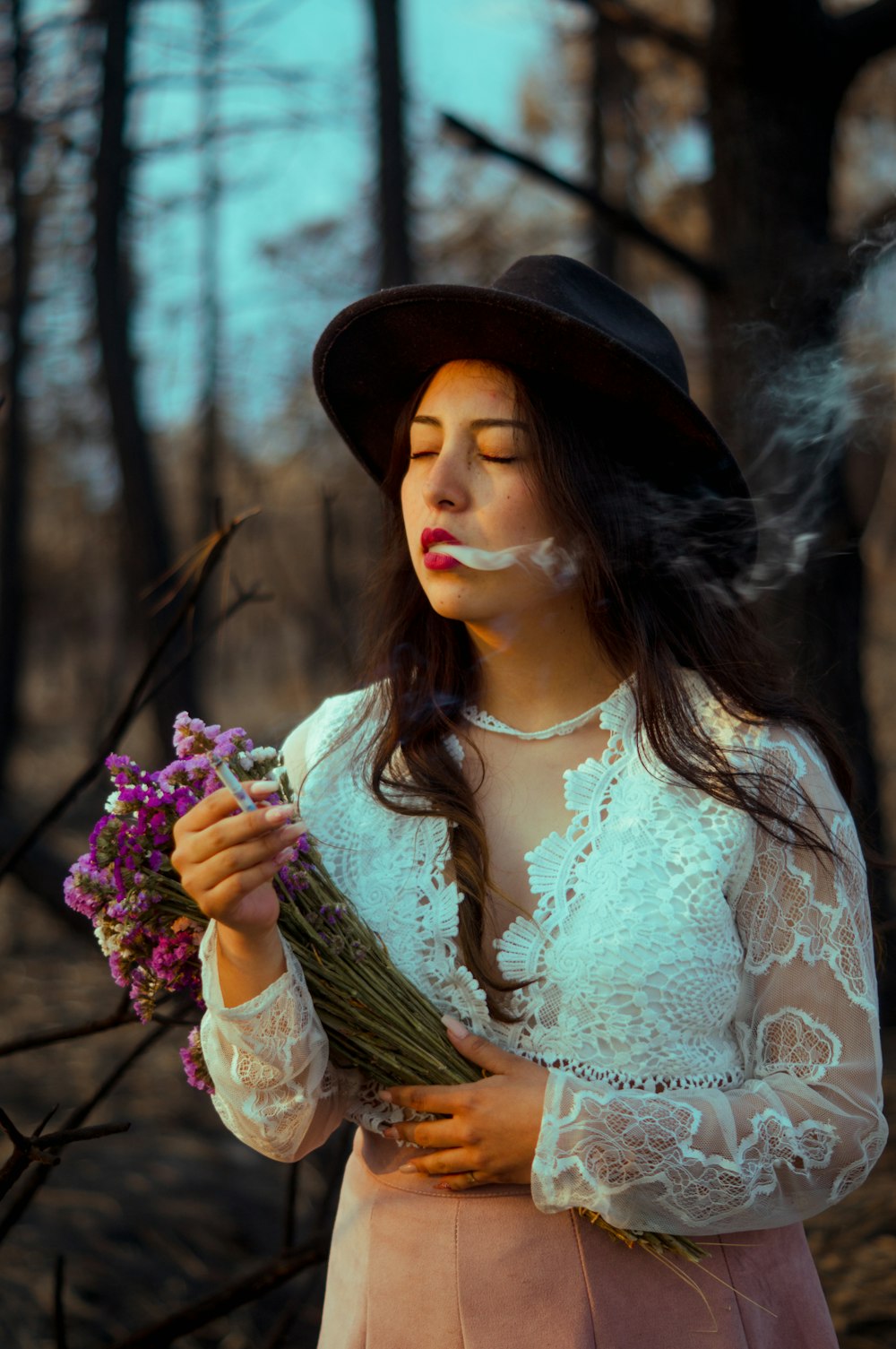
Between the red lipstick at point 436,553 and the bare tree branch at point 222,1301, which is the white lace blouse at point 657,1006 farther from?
the bare tree branch at point 222,1301

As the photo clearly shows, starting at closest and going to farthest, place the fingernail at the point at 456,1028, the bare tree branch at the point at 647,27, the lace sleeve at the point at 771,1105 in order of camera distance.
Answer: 1. the lace sleeve at the point at 771,1105
2. the fingernail at the point at 456,1028
3. the bare tree branch at the point at 647,27

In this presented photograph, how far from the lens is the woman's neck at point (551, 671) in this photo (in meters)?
1.93

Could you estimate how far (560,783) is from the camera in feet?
6.09

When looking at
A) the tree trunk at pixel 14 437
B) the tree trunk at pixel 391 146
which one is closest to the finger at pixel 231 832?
the tree trunk at pixel 14 437

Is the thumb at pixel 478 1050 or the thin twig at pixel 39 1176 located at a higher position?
the thumb at pixel 478 1050

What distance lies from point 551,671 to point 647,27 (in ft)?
7.82

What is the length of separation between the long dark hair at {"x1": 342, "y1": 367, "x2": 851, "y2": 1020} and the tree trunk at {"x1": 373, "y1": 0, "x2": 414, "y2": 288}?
111 inches

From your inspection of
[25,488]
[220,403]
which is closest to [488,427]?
[25,488]

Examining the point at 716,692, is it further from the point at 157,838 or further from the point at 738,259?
the point at 738,259

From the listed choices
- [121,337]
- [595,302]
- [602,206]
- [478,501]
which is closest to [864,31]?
[602,206]

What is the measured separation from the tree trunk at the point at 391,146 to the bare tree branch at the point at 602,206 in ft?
5.25

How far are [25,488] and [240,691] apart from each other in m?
12.5

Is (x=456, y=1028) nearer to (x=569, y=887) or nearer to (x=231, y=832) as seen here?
(x=569, y=887)

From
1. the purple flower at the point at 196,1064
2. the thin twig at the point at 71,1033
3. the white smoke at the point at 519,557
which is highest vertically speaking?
the white smoke at the point at 519,557
